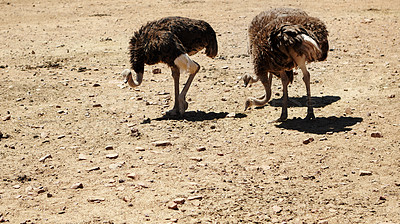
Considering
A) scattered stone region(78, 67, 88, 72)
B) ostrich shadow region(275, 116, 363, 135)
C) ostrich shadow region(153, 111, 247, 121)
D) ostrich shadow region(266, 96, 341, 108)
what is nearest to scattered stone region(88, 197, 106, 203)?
ostrich shadow region(153, 111, 247, 121)

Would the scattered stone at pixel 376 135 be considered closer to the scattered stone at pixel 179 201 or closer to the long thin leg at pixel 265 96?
the long thin leg at pixel 265 96

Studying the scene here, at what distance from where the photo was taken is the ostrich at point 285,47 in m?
6.99

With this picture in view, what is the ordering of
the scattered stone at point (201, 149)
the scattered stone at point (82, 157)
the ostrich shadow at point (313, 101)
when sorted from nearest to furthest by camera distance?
the scattered stone at point (82, 157)
the scattered stone at point (201, 149)
the ostrich shadow at point (313, 101)

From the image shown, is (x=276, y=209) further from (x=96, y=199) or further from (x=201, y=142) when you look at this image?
(x=201, y=142)

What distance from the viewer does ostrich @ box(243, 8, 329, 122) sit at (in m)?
6.99

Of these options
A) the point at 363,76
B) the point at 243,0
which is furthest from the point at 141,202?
the point at 243,0

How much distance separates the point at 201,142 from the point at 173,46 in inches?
66.4

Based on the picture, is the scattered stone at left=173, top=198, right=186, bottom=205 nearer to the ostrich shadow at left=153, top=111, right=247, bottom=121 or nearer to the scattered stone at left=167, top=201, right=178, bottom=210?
the scattered stone at left=167, top=201, right=178, bottom=210

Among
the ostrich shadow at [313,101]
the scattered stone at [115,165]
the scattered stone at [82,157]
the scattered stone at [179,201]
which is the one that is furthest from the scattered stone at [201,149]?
the ostrich shadow at [313,101]

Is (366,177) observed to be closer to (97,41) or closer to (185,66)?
(185,66)

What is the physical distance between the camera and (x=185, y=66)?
7.82 m

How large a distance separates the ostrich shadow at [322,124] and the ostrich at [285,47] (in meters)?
0.14

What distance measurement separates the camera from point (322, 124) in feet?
24.1

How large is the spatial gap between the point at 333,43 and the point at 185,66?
221 inches
